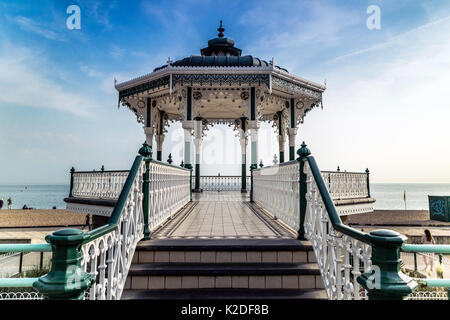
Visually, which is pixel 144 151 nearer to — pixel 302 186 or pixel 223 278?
pixel 223 278

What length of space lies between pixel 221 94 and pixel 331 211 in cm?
984

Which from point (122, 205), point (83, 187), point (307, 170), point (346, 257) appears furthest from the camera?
point (83, 187)

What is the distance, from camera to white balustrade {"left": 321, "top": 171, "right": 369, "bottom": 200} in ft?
27.3

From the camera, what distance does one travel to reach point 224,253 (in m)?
3.65

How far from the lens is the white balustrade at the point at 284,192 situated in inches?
178

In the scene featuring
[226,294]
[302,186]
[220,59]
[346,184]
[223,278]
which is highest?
[220,59]

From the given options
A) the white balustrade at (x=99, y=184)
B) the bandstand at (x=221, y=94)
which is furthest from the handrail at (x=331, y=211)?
the bandstand at (x=221, y=94)

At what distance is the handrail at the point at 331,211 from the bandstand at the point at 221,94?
24.7 feet

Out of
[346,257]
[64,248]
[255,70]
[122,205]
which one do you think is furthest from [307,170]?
[255,70]

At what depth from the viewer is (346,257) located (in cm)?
252

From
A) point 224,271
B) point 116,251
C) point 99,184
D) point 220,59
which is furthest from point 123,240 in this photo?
point 220,59

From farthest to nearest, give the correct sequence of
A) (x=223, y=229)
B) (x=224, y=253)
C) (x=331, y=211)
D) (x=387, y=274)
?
(x=223, y=229) < (x=224, y=253) < (x=331, y=211) < (x=387, y=274)
